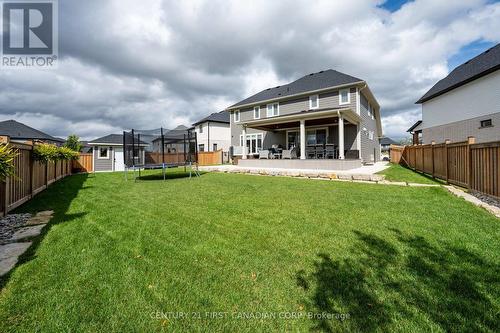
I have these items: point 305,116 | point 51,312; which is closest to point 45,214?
point 51,312

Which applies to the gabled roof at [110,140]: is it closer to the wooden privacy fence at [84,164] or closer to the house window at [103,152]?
the house window at [103,152]

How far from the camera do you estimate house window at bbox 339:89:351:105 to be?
16.4 m

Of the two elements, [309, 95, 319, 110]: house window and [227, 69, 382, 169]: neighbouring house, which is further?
[309, 95, 319, 110]: house window

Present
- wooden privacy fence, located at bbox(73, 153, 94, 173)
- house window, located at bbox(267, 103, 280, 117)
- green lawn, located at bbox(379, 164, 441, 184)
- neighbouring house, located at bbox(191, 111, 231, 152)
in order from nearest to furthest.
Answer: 1. green lawn, located at bbox(379, 164, 441, 184)
2. wooden privacy fence, located at bbox(73, 153, 94, 173)
3. house window, located at bbox(267, 103, 280, 117)
4. neighbouring house, located at bbox(191, 111, 231, 152)

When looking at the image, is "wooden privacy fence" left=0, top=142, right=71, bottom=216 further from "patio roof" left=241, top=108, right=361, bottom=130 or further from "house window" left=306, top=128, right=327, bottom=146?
"house window" left=306, top=128, right=327, bottom=146

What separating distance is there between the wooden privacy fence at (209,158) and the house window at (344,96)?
1406 cm

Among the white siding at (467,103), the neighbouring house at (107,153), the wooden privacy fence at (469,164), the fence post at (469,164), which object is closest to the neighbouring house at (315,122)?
the wooden privacy fence at (469,164)

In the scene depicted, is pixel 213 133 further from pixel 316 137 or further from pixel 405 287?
pixel 405 287

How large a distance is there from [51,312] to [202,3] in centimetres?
1196

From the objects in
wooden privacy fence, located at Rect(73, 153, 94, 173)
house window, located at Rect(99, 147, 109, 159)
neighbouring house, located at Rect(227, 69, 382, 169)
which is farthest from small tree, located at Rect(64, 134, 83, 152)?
neighbouring house, located at Rect(227, 69, 382, 169)

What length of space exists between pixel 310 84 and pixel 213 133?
51.8ft

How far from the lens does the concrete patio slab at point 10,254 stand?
2372 millimetres

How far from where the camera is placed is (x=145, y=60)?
16453 mm

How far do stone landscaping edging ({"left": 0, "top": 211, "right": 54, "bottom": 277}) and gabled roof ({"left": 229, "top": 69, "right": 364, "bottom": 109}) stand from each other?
1775 centimetres
